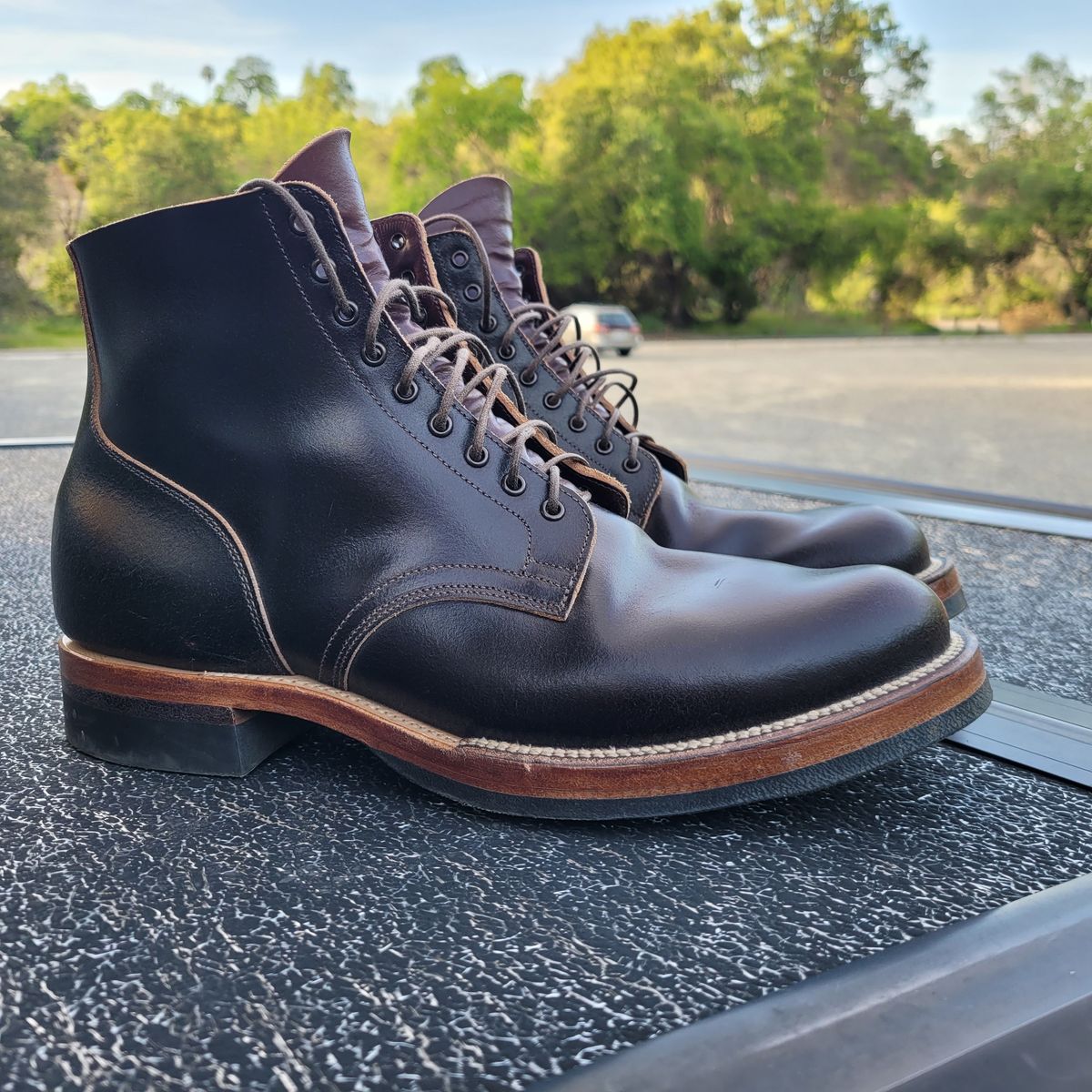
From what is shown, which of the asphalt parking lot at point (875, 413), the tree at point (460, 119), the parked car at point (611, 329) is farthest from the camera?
the parked car at point (611, 329)

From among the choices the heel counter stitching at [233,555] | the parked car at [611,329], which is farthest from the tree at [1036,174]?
the heel counter stitching at [233,555]

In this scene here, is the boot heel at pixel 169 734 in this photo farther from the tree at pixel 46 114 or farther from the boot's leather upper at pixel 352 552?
the tree at pixel 46 114

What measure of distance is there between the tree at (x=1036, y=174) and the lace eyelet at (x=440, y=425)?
25.5ft

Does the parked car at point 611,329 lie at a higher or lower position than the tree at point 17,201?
lower

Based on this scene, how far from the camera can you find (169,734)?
1.63ft

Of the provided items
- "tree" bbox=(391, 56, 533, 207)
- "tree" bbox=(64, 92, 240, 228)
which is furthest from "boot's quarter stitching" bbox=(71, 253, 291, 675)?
"tree" bbox=(391, 56, 533, 207)

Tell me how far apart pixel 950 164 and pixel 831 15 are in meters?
2.71

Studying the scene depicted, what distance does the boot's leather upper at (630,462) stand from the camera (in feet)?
2.33

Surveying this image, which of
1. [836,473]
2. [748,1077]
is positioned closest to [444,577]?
[748,1077]

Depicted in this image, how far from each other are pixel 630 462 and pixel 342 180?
34cm

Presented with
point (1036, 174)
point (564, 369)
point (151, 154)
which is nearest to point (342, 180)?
point (564, 369)

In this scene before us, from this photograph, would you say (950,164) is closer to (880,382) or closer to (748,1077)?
(880,382)

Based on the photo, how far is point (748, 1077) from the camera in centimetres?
27

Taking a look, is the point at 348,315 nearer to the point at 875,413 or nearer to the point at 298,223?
the point at 298,223
